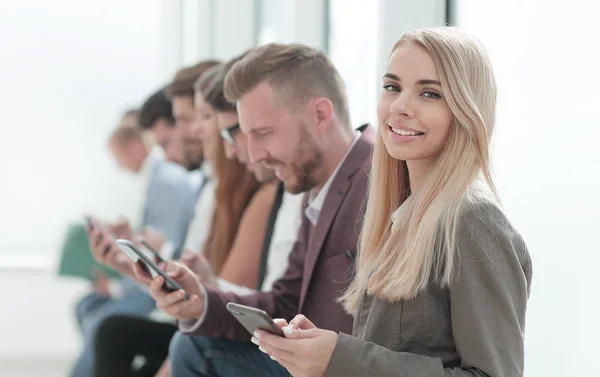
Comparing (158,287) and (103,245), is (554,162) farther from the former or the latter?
(103,245)

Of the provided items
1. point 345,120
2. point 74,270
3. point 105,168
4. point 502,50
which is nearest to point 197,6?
point 105,168

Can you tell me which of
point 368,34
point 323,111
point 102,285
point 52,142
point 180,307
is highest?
point 368,34

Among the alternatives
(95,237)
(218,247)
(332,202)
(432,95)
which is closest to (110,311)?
(95,237)

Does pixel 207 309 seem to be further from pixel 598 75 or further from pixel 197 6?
pixel 197 6

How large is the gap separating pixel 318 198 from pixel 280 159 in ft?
0.50

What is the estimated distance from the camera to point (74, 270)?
4.86 metres

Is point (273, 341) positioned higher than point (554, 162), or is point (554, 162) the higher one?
point (554, 162)

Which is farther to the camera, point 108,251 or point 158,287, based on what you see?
point 108,251

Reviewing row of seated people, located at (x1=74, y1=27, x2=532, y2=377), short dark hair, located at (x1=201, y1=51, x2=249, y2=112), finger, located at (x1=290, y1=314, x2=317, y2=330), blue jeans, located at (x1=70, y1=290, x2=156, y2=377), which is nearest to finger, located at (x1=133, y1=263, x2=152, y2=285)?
row of seated people, located at (x1=74, y1=27, x2=532, y2=377)

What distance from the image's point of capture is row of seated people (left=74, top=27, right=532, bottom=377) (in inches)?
58.2

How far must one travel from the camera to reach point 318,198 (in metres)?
2.39

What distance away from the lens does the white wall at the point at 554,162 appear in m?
1.55

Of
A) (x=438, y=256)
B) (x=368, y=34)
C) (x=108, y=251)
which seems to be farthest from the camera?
(x=108, y=251)

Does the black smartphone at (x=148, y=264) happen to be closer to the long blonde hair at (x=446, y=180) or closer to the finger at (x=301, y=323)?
the finger at (x=301, y=323)
